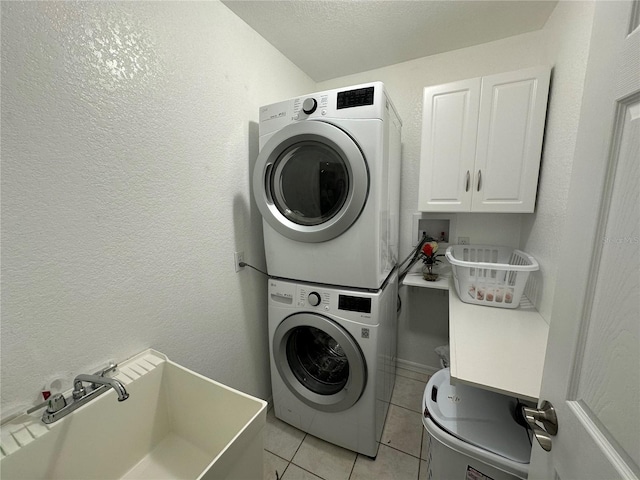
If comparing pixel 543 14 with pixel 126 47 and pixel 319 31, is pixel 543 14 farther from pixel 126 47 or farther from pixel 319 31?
pixel 126 47

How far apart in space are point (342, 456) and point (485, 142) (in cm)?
194

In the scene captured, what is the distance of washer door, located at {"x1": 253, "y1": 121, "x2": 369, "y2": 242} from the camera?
44.9 inches

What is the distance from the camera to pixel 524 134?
137 cm

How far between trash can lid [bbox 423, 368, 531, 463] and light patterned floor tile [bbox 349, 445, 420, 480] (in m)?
0.53

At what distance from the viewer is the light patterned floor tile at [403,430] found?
4.81ft

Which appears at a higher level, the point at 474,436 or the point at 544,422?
the point at 544,422

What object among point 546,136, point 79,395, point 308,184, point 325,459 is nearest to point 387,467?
point 325,459

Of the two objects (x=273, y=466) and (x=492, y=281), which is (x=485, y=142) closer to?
(x=492, y=281)

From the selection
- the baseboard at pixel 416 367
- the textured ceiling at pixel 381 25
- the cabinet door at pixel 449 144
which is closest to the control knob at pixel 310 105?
the textured ceiling at pixel 381 25

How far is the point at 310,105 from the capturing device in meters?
1.17

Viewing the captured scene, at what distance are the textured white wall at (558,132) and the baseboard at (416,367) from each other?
3.36 feet

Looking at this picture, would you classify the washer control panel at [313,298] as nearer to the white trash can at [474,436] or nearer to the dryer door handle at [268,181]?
the dryer door handle at [268,181]

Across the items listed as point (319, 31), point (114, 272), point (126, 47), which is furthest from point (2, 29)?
point (319, 31)

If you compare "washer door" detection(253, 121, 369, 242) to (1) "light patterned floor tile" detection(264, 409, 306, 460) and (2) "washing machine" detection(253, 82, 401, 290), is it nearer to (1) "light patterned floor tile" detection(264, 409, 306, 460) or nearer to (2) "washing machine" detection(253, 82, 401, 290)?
(2) "washing machine" detection(253, 82, 401, 290)
